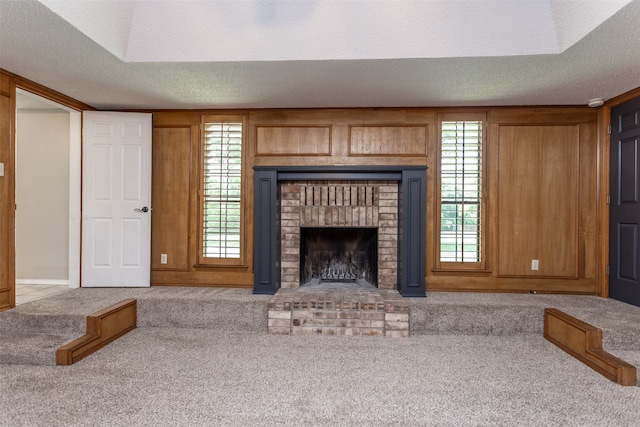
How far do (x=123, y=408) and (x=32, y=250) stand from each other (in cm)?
344

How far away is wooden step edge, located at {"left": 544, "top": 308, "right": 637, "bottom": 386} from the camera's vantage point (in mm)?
2414

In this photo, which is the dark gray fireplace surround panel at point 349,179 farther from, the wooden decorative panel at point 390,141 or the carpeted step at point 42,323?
the carpeted step at point 42,323

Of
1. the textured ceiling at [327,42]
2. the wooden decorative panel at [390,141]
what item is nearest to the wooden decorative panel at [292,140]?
the wooden decorative panel at [390,141]

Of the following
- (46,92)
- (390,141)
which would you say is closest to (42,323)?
(46,92)

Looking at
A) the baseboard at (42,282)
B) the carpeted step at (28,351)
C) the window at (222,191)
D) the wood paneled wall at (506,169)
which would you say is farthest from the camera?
the baseboard at (42,282)

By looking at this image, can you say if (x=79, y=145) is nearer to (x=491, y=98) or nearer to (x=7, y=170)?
(x=7, y=170)

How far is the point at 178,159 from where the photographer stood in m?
4.22

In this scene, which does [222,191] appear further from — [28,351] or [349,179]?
[28,351]

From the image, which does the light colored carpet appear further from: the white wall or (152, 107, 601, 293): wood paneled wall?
the white wall

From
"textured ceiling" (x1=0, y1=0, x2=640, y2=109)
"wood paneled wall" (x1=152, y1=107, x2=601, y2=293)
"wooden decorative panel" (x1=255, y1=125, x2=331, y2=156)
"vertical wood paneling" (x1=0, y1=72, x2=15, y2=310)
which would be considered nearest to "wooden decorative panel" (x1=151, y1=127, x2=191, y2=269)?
"wood paneled wall" (x1=152, y1=107, x2=601, y2=293)

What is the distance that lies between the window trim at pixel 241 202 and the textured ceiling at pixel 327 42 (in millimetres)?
822

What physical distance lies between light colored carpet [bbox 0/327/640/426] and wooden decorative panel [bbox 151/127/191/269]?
1.21 meters

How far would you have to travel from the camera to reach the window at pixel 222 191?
4180 mm

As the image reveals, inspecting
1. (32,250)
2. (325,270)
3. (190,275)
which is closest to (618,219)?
(325,270)
